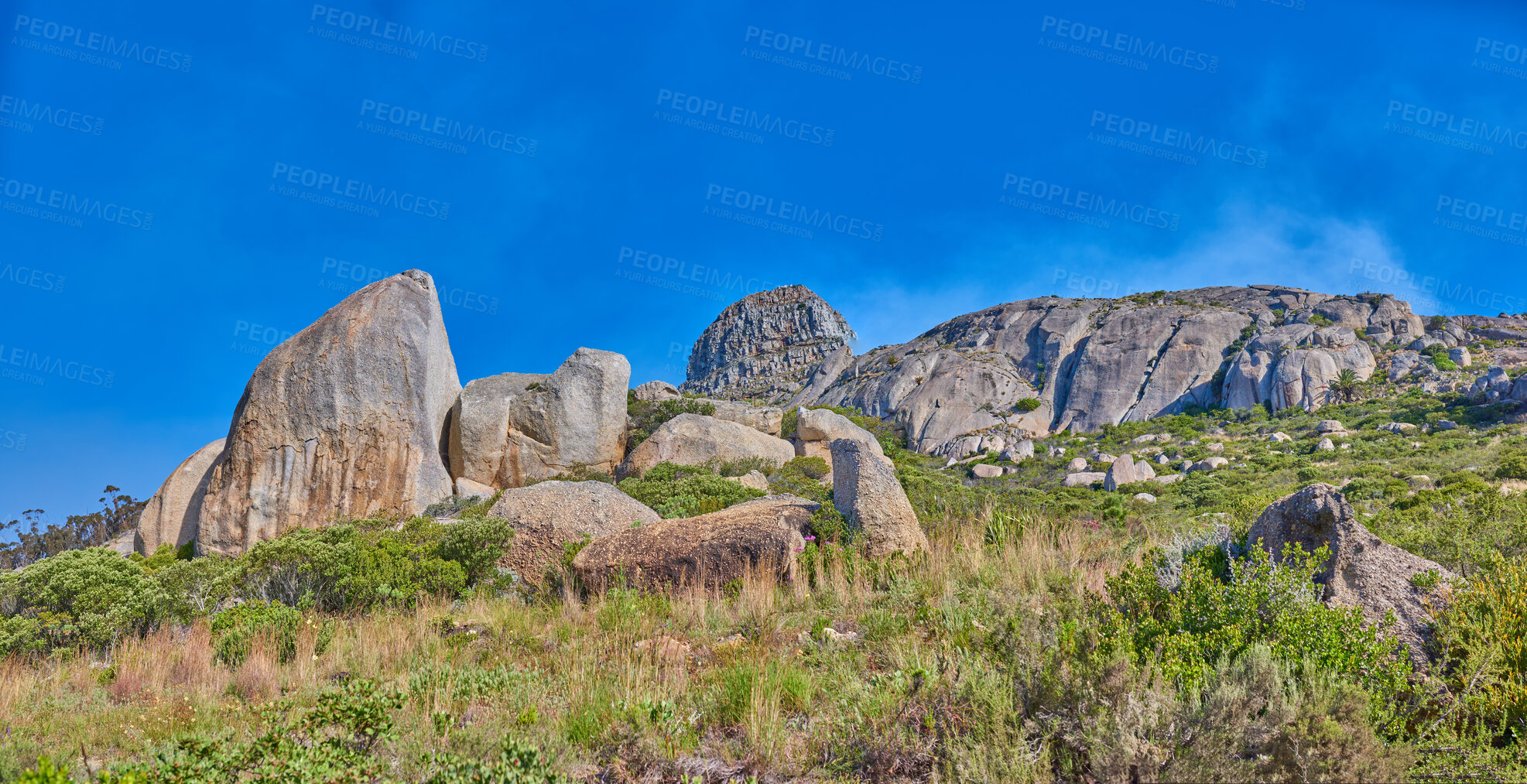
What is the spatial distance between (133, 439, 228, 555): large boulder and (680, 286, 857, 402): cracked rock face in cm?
9493

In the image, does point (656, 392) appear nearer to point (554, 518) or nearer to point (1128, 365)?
point (554, 518)

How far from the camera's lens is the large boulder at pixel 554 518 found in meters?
10.1

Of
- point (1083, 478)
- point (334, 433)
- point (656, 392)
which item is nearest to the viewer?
point (334, 433)

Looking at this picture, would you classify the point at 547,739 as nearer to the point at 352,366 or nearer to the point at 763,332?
the point at 352,366

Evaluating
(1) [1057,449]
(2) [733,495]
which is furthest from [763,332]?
(2) [733,495]

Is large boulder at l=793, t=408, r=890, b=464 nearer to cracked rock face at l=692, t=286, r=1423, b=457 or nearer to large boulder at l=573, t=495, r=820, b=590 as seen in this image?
large boulder at l=573, t=495, r=820, b=590

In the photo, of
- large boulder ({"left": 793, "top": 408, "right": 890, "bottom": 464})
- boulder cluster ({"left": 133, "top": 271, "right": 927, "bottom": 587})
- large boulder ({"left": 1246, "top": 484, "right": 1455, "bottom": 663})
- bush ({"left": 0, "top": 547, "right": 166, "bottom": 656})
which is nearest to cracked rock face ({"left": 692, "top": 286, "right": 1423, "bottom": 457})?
large boulder ({"left": 793, "top": 408, "right": 890, "bottom": 464})

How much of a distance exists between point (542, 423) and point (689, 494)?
9838mm

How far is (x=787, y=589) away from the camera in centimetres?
754

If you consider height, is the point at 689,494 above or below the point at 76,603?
above

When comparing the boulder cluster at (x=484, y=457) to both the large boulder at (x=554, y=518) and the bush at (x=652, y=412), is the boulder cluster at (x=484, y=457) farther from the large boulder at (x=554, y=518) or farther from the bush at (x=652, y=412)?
the bush at (x=652, y=412)

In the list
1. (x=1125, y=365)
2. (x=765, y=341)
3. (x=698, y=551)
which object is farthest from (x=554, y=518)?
(x=765, y=341)

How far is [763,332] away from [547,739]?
132 m

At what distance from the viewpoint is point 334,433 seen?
1814 centimetres
